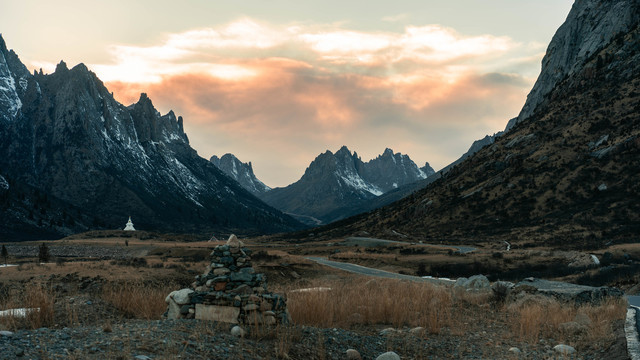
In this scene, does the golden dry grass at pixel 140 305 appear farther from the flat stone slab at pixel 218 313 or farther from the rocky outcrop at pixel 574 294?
the rocky outcrop at pixel 574 294

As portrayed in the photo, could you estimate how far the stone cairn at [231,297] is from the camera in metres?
9.98

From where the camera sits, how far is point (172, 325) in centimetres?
921

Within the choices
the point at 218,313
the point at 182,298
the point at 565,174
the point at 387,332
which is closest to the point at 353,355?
the point at 387,332

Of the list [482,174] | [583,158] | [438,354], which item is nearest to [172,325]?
[438,354]

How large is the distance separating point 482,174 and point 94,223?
463 feet

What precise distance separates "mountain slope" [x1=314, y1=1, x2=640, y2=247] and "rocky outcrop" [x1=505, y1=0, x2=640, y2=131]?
0.43 metres

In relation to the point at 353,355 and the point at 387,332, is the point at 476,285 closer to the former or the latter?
the point at 387,332

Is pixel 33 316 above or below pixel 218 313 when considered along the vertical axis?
below

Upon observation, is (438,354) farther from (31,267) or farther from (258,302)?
(31,267)

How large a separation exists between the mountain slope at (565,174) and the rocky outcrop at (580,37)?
43 centimetres

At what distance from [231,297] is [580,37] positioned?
147092mm

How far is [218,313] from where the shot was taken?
10.2 m

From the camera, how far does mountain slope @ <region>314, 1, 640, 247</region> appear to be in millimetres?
65688

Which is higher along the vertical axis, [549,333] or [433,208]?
[433,208]
